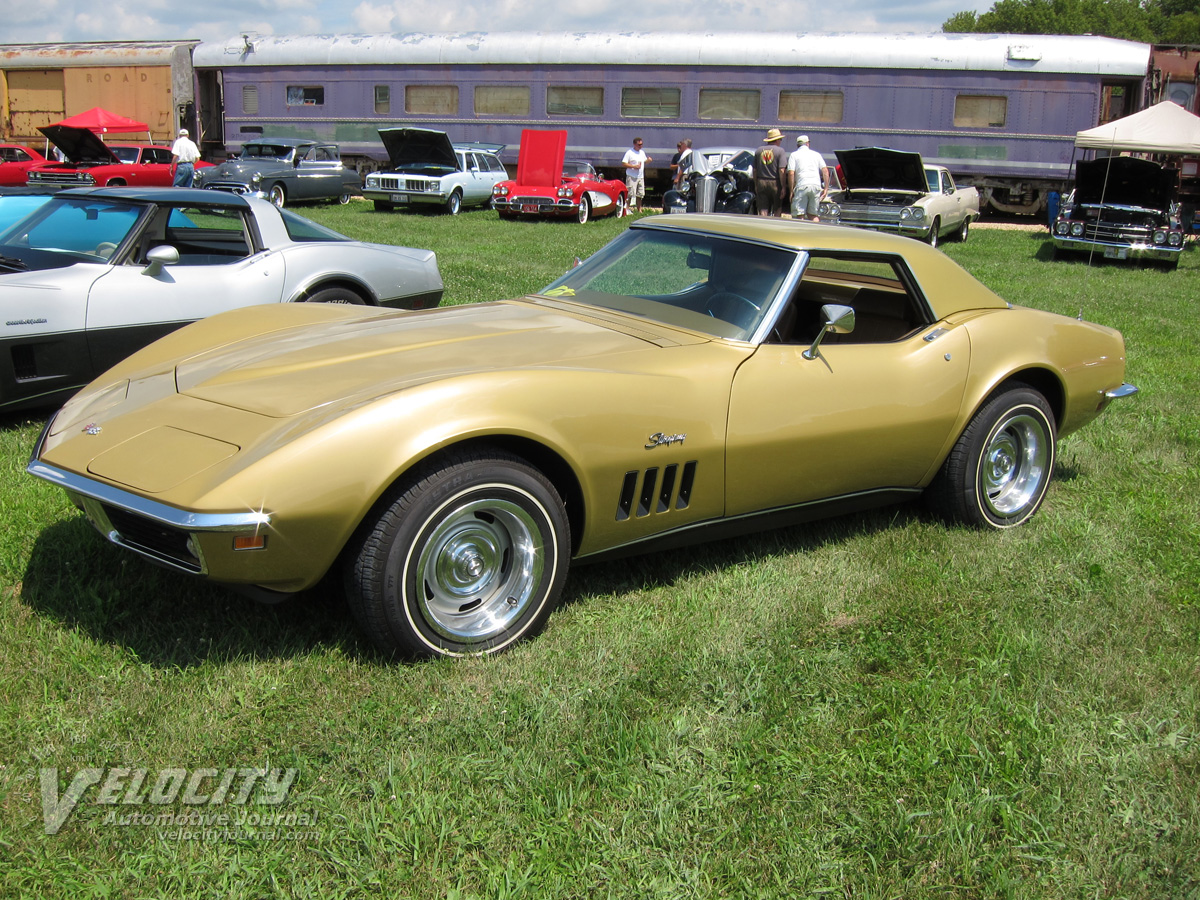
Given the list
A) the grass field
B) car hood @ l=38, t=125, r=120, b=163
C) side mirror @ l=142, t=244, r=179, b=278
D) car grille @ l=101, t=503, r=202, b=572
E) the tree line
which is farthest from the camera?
the tree line

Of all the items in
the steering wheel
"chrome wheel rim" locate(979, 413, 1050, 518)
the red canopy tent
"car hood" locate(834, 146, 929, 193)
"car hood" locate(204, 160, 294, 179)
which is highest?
the red canopy tent

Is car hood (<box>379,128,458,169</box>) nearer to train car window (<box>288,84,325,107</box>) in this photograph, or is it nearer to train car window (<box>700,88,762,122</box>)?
train car window (<box>288,84,325,107</box>)

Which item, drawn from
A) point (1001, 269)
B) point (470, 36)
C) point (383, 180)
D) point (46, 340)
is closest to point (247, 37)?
point (470, 36)

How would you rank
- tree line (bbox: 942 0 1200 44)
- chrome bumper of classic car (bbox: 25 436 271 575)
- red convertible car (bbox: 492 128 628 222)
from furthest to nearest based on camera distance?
tree line (bbox: 942 0 1200 44)
red convertible car (bbox: 492 128 628 222)
chrome bumper of classic car (bbox: 25 436 271 575)

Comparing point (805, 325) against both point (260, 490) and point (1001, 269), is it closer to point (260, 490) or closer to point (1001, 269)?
point (260, 490)

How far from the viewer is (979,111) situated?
64.4 feet

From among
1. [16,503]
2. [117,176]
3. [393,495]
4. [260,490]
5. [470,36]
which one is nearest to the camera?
[260,490]

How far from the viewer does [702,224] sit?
404cm

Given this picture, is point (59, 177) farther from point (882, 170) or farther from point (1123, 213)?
point (1123, 213)

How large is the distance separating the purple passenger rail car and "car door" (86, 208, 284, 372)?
16445 mm

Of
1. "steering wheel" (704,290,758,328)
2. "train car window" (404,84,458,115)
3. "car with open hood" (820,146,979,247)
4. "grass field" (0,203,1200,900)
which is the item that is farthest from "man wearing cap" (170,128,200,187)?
"steering wheel" (704,290,758,328)

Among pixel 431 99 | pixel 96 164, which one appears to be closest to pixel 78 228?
pixel 96 164

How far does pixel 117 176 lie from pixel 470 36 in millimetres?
8357

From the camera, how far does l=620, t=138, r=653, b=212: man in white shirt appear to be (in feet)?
64.6
